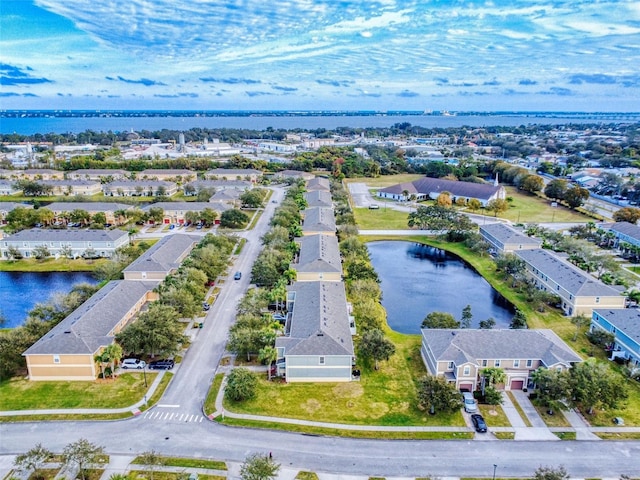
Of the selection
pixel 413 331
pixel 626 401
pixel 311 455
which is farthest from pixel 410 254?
pixel 311 455

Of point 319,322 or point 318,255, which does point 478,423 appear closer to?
point 319,322

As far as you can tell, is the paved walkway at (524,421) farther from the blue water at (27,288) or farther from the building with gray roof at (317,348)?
the blue water at (27,288)

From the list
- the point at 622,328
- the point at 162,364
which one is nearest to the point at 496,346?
the point at 622,328

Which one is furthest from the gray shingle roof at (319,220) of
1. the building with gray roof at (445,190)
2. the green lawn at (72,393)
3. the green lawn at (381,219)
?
the green lawn at (72,393)

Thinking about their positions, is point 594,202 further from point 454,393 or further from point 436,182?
point 454,393

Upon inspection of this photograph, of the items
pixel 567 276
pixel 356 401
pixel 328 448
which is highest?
pixel 567 276

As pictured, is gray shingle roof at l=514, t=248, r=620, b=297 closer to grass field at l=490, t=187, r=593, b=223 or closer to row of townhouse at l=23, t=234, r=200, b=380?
grass field at l=490, t=187, r=593, b=223

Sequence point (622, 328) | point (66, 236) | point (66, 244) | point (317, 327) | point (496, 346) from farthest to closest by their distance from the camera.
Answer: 1. point (66, 236)
2. point (66, 244)
3. point (622, 328)
4. point (317, 327)
5. point (496, 346)
